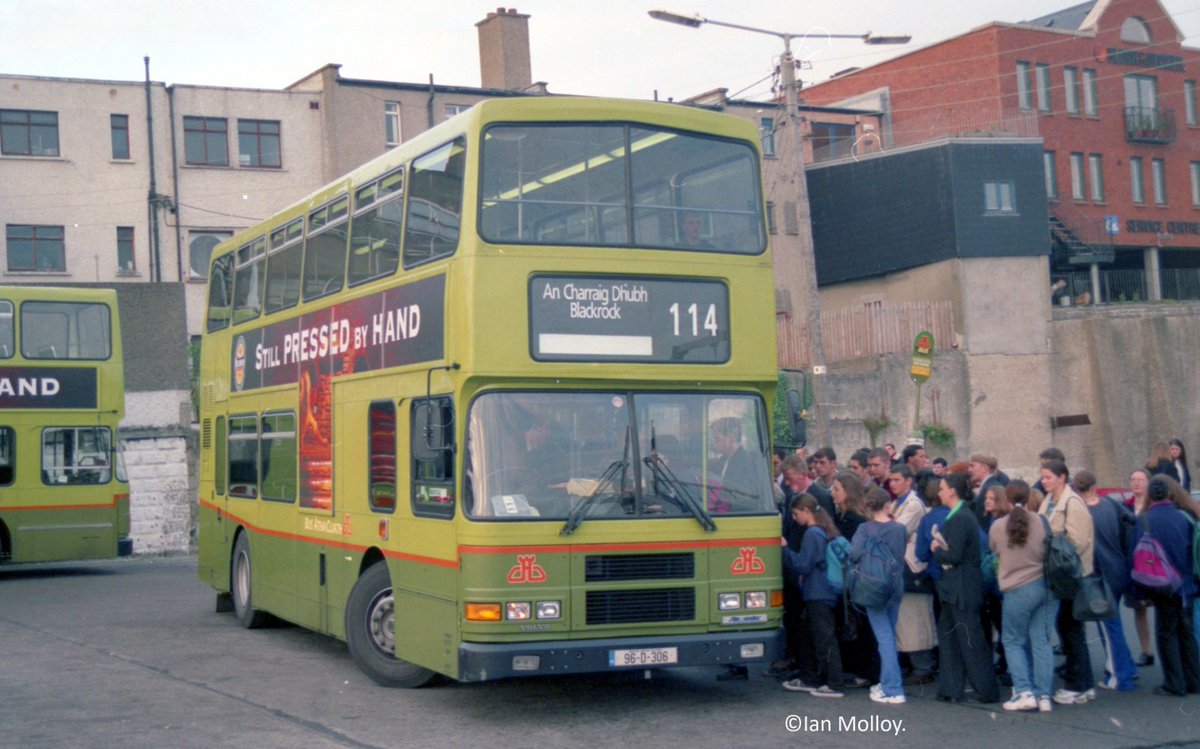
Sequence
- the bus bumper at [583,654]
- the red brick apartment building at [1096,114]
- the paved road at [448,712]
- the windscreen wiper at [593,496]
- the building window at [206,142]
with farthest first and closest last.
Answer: the red brick apartment building at [1096,114] → the building window at [206,142] → the windscreen wiper at [593,496] → the bus bumper at [583,654] → the paved road at [448,712]

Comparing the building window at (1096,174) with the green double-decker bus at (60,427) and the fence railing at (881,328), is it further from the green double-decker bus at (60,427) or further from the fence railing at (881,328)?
the green double-decker bus at (60,427)

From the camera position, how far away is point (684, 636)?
9711 millimetres

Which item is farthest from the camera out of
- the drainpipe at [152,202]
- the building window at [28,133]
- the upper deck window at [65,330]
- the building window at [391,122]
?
the building window at [391,122]

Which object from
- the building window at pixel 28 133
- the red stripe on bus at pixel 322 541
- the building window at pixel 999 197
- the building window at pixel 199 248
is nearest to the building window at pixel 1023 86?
the building window at pixel 999 197

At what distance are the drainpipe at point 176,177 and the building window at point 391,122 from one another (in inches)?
255

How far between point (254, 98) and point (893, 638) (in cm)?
3634

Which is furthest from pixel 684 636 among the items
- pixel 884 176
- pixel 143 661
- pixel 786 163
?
pixel 786 163

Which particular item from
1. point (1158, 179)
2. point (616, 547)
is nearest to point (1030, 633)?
point (616, 547)

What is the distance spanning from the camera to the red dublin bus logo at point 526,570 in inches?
368

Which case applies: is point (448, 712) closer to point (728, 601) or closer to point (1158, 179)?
point (728, 601)

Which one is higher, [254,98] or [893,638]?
[254,98]

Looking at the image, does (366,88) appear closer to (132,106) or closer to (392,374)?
(132,106)

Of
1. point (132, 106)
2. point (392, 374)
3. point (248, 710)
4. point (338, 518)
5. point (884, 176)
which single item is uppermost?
point (132, 106)

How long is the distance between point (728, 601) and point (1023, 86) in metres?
41.0
